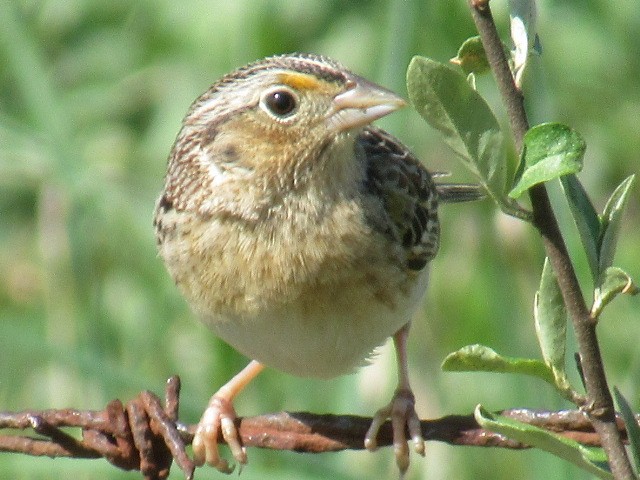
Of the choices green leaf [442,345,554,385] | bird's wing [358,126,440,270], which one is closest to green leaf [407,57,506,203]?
green leaf [442,345,554,385]

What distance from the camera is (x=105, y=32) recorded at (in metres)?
4.60

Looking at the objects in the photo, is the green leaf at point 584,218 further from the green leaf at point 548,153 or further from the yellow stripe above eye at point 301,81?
the yellow stripe above eye at point 301,81

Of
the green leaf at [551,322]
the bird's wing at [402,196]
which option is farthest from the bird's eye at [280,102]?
the green leaf at [551,322]

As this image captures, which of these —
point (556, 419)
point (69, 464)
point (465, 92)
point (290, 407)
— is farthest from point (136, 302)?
point (465, 92)

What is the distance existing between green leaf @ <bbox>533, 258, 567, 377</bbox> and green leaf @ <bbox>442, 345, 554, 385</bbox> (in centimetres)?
2

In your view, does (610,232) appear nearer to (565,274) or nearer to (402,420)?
(565,274)

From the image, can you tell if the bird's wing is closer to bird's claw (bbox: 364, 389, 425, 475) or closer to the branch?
bird's claw (bbox: 364, 389, 425, 475)

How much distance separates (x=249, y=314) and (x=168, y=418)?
516mm

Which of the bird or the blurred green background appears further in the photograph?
the blurred green background

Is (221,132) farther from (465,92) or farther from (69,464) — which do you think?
(465,92)

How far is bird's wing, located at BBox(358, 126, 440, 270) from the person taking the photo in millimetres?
2580

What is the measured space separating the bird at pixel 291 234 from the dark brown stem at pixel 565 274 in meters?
0.97

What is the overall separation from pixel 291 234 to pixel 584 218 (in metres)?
1.12

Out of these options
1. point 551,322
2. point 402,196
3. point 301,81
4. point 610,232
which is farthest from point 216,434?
point 610,232
